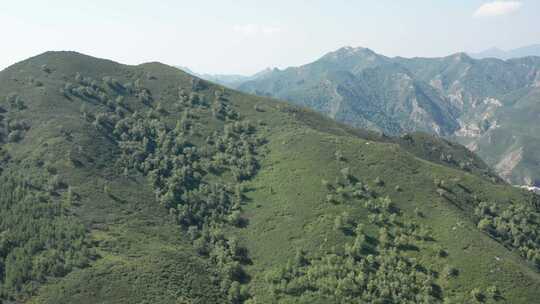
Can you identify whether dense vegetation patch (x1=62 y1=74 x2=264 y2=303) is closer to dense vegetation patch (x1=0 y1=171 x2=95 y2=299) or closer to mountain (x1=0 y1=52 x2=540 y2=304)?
mountain (x1=0 y1=52 x2=540 y2=304)

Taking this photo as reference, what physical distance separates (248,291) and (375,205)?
4256 cm

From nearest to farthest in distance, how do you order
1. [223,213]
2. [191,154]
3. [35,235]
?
[35,235] → [223,213] → [191,154]

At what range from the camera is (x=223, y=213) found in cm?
11594

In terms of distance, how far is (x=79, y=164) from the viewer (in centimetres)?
11806

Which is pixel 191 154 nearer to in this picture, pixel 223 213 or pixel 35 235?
pixel 223 213

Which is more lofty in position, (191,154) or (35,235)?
(191,154)

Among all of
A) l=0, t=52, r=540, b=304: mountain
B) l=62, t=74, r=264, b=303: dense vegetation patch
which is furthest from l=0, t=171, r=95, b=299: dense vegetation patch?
l=62, t=74, r=264, b=303: dense vegetation patch

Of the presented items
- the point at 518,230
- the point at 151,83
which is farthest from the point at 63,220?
the point at 518,230

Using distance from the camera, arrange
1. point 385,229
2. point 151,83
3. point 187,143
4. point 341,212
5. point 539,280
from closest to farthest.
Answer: point 539,280
point 385,229
point 341,212
point 187,143
point 151,83

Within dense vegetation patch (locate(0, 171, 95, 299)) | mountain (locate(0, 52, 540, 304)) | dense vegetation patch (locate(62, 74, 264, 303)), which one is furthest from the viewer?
dense vegetation patch (locate(62, 74, 264, 303))

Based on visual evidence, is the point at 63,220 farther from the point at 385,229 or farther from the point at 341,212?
the point at 385,229

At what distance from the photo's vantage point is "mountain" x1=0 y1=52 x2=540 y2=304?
85.2 m

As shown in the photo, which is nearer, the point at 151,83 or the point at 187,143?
the point at 187,143

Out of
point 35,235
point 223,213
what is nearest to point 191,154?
point 223,213
